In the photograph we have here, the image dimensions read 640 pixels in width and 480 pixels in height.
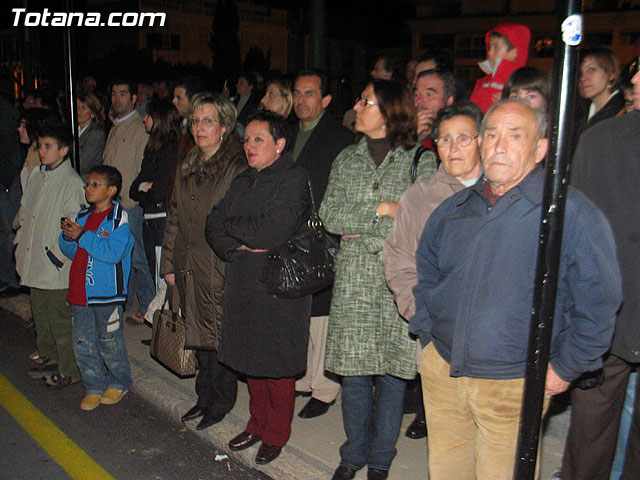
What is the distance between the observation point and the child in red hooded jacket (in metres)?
4.89

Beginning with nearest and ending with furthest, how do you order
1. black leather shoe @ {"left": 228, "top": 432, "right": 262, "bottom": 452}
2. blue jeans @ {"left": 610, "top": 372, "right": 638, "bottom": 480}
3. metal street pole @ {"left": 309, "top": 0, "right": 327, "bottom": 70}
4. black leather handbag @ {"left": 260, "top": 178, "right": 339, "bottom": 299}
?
blue jeans @ {"left": 610, "top": 372, "right": 638, "bottom": 480} < black leather handbag @ {"left": 260, "top": 178, "right": 339, "bottom": 299} < black leather shoe @ {"left": 228, "top": 432, "right": 262, "bottom": 452} < metal street pole @ {"left": 309, "top": 0, "right": 327, "bottom": 70}

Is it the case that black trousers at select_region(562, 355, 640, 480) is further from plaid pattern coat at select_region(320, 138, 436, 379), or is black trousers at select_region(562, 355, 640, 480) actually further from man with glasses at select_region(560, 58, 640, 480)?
plaid pattern coat at select_region(320, 138, 436, 379)

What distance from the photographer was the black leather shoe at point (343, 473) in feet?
11.7

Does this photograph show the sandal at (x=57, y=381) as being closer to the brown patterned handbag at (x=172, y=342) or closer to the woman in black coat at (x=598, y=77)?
the brown patterned handbag at (x=172, y=342)

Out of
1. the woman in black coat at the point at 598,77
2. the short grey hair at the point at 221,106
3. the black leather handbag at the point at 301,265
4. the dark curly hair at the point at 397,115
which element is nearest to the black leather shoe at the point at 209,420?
the black leather handbag at the point at 301,265

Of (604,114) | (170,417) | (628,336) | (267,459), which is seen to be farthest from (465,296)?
(170,417)

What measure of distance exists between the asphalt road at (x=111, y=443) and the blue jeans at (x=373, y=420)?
25.8 inches

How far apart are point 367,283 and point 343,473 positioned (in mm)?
1092

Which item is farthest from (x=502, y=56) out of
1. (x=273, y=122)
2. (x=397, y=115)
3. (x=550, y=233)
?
(x=550, y=233)

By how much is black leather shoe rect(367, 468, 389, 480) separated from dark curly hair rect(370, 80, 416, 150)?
181 centimetres

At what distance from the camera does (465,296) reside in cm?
253

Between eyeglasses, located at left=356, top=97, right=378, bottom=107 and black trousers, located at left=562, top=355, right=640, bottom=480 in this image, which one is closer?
black trousers, located at left=562, top=355, right=640, bottom=480

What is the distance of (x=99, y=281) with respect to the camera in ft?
15.0

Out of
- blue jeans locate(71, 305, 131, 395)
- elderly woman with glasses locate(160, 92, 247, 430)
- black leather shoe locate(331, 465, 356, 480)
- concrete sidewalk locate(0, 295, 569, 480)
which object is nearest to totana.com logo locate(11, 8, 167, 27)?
elderly woman with glasses locate(160, 92, 247, 430)
